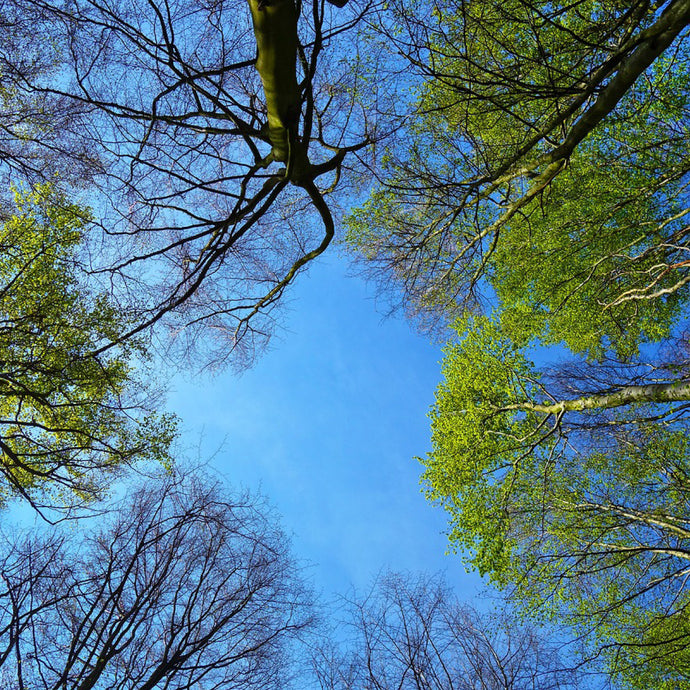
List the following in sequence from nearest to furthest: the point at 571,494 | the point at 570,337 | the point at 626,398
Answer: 1. the point at 626,398
2. the point at 571,494
3. the point at 570,337

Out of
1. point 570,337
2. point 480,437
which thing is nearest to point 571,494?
point 480,437

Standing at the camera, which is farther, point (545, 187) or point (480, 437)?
point (480, 437)

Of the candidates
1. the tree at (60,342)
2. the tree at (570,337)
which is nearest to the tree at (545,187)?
the tree at (570,337)

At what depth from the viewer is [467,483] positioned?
28.5ft

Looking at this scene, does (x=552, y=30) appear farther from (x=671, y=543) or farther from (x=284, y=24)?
(x=671, y=543)

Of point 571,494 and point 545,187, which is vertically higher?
point 545,187

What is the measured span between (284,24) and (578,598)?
362 inches

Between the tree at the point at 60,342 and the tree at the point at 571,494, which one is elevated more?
the tree at the point at 60,342

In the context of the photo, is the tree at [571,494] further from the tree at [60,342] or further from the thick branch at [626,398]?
the tree at [60,342]

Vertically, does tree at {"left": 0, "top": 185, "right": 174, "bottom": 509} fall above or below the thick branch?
above

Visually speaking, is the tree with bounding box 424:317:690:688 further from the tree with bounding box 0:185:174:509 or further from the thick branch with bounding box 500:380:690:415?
the tree with bounding box 0:185:174:509

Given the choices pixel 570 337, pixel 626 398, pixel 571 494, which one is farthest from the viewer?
pixel 570 337

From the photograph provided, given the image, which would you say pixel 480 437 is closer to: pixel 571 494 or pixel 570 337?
pixel 571 494

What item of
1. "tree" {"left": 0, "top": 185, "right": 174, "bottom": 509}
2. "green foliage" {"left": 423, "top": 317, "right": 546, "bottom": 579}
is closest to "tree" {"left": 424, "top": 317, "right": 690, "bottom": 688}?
"green foliage" {"left": 423, "top": 317, "right": 546, "bottom": 579}
